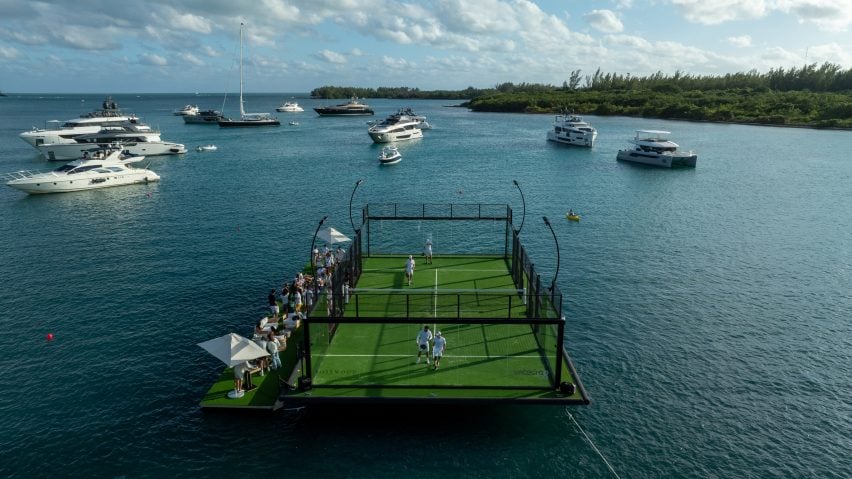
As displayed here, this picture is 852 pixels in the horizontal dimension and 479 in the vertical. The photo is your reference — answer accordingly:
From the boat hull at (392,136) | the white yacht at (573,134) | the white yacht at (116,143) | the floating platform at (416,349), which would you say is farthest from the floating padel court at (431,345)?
the boat hull at (392,136)

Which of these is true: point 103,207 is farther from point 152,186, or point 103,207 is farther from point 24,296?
point 24,296

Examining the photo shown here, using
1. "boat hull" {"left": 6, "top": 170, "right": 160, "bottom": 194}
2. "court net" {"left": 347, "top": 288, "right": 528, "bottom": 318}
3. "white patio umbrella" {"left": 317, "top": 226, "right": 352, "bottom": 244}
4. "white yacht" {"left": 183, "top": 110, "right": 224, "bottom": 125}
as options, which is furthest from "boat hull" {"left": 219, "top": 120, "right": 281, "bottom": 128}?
"court net" {"left": 347, "top": 288, "right": 528, "bottom": 318}

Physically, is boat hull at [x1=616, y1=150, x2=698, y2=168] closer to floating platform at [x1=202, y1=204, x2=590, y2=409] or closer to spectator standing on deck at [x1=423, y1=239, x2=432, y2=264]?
spectator standing on deck at [x1=423, y1=239, x2=432, y2=264]

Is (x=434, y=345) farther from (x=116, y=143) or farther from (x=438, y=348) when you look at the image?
(x=116, y=143)

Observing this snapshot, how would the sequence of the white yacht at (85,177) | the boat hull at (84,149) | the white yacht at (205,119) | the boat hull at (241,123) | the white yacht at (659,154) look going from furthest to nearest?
1. the white yacht at (205,119)
2. the boat hull at (241,123)
3. the boat hull at (84,149)
4. the white yacht at (659,154)
5. the white yacht at (85,177)

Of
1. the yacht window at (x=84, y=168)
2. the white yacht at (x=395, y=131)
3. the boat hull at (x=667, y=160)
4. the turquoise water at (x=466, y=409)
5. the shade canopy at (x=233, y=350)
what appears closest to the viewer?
the turquoise water at (x=466, y=409)

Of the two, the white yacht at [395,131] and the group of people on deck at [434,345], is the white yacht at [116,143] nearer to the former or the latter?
the white yacht at [395,131]

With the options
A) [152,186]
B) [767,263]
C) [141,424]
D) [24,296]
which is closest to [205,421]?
[141,424]
